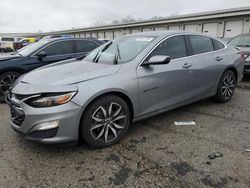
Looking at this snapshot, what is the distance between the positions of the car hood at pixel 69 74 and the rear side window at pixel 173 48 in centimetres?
85

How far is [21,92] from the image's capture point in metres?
2.95

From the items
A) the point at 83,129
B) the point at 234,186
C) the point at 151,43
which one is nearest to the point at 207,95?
the point at 151,43

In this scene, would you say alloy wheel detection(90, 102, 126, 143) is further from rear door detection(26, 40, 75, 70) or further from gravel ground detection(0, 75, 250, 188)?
rear door detection(26, 40, 75, 70)

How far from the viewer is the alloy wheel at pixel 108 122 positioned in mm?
3072

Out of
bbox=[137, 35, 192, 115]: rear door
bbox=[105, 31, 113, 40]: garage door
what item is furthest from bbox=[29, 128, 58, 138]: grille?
bbox=[105, 31, 113, 40]: garage door

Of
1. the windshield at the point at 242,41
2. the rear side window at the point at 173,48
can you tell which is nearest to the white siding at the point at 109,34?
the windshield at the point at 242,41

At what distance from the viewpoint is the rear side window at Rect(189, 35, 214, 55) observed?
4339mm

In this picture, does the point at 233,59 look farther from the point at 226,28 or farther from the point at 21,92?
the point at 226,28

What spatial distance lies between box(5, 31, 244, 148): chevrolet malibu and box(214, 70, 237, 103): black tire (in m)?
0.20

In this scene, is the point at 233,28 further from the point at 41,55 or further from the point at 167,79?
the point at 167,79

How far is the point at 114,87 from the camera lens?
310cm

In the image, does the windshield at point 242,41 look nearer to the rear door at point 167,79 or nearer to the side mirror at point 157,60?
the rear door at point 167,79

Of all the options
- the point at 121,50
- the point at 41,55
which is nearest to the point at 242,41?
the point at 121,50

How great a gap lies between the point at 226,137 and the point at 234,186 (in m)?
1.21
